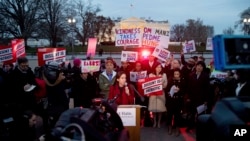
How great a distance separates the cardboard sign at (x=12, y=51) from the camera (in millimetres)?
14570

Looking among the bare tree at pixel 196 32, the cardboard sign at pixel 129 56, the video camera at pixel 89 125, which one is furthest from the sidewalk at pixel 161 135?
the bare tree at pixel 196 32

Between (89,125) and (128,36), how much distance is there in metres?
10.7

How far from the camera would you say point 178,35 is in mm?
95812

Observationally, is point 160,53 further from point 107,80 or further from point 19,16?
point 19,16

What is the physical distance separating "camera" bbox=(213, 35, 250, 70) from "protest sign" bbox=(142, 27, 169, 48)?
9.73 meters

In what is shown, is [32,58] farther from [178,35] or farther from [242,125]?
[178,35]

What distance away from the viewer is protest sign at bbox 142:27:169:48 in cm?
1373

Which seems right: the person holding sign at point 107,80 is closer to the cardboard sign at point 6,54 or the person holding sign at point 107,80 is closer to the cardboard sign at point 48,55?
the cardboard sign at point 48,55

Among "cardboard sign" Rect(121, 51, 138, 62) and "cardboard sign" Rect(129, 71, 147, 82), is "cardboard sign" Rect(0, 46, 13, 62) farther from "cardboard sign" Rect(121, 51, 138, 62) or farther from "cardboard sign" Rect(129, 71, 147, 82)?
"cardboard sign" Rect(129, 71, 147, 82)

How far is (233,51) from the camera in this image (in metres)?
3.86

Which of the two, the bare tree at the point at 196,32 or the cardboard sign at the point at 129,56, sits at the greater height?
the bare tree at the point at 196,32

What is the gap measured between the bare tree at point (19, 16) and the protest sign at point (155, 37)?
134 ft

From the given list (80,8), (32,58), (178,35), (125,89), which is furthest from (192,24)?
(125,89)

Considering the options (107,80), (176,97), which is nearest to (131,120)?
(107,80)
